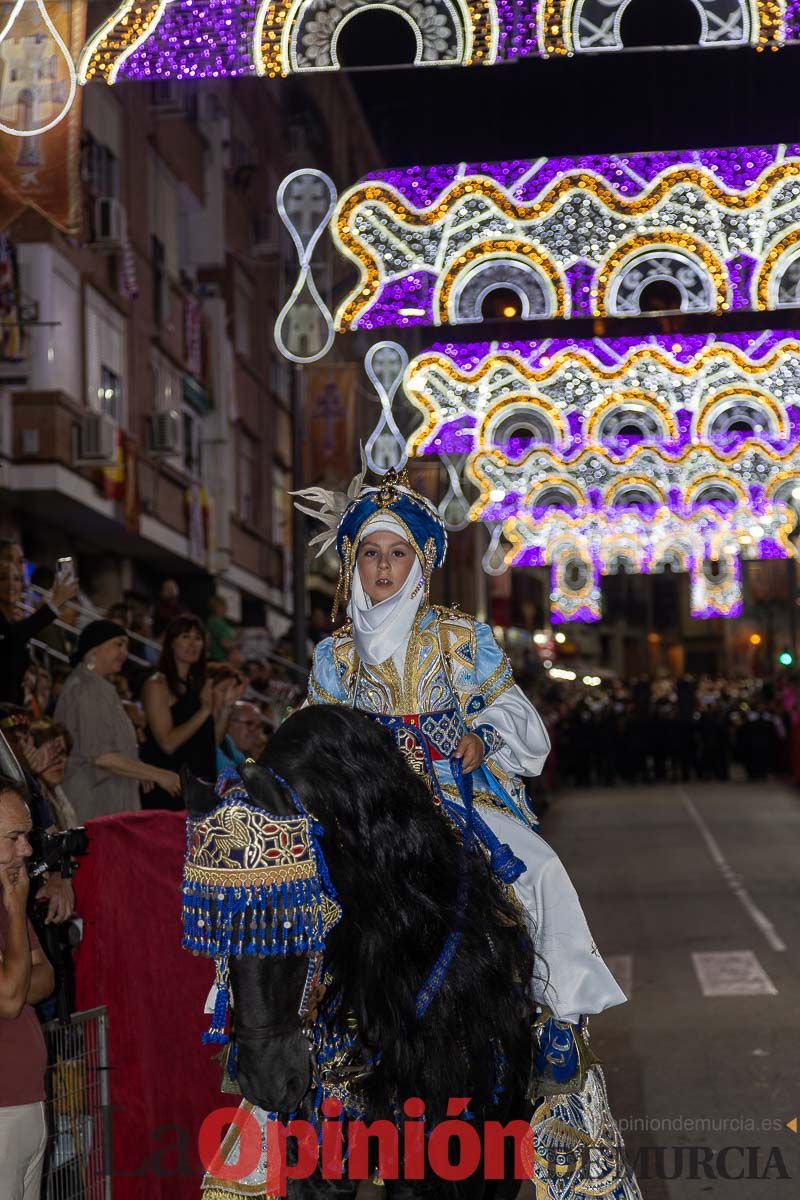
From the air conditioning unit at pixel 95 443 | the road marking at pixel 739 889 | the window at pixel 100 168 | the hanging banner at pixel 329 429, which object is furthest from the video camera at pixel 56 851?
the window at pixel 100 168

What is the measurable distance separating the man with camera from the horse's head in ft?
3.09

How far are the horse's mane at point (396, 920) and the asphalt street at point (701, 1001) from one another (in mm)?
2670

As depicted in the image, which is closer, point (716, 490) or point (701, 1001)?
point (701, 1001)

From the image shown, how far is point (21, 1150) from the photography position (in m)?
4.67

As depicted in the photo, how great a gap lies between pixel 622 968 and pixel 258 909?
856 cm

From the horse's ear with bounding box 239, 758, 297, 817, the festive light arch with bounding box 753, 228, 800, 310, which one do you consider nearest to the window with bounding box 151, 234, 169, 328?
the festive light arch with bounding box 753, 228, 800, 310

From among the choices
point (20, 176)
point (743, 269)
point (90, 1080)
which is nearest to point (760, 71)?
point (743, 269)

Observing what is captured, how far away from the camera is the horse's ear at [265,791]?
13.0 ft

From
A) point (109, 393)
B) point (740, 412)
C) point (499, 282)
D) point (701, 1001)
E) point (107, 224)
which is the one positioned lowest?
point (701, 1001)

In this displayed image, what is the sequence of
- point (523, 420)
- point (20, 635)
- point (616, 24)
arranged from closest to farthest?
point (20, 635) → point (616, 24) → point (523, 420)

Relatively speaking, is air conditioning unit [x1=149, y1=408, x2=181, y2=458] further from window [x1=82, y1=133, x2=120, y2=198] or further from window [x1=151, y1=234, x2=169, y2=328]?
window [x1=82, y1=133, x2=120, y2=198]

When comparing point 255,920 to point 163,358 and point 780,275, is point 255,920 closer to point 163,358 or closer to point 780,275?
point 780,275

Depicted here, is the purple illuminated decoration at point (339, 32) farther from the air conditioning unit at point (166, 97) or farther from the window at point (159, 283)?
the air conditioning unit at point (166, 97)

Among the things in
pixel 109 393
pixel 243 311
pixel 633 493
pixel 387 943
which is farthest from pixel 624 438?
pixel 387 943
